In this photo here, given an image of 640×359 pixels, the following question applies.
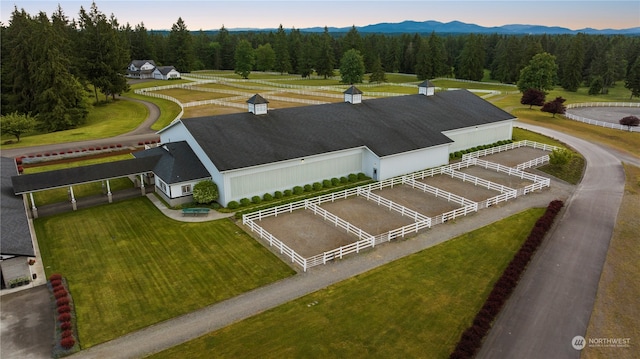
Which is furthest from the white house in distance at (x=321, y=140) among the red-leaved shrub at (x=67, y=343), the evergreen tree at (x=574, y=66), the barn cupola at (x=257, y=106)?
the evergreen tree at (x=574, y=66)

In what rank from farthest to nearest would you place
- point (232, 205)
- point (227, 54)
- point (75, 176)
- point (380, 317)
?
point (227, 54) → point (232, 205) → point (75, 176) → point (380, 317)

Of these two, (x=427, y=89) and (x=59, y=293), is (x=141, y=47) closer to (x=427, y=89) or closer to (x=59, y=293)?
(x=427, y=89)

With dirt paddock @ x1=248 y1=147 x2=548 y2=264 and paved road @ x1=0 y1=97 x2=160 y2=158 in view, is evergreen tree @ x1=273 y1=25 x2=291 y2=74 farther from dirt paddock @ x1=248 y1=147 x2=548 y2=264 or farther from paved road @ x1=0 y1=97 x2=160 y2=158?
dirt paddock @ x1=248 y1=147 x2=548 y2=264

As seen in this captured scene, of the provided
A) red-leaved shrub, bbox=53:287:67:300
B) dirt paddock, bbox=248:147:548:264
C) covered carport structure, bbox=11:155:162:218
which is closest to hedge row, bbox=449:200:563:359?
dirt paddock, bbox=248:147:548:264

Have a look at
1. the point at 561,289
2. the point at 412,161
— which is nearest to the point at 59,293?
the point at 561,289

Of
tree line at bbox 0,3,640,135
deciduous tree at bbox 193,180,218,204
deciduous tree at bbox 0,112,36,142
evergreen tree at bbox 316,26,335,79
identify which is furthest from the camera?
evergreen tree at bbox 316,26,335,79

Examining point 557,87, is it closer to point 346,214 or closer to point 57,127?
point 346,214

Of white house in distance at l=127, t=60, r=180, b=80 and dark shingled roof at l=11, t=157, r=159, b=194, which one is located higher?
white house in distance at l=127, t=60, r=180, b=80

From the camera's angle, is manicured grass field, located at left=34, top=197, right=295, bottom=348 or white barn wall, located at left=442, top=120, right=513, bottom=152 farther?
Answer: white barn wall, located at left=442, top=120, right=513, bottom=152
